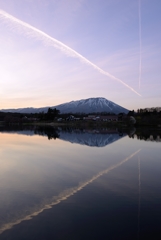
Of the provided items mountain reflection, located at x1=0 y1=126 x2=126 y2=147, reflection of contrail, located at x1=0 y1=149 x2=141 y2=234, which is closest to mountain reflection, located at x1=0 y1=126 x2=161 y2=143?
mountain reflection, located at x1=0 y1=126 x2=126 y2=147

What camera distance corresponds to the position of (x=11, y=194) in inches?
202

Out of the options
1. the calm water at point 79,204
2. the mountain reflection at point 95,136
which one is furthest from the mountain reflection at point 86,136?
the calm water at point 79,204

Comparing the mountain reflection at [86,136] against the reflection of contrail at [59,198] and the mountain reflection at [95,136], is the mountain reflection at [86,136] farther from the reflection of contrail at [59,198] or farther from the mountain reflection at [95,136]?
the reflection of contrail at [59,198]

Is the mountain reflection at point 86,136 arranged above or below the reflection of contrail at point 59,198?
below

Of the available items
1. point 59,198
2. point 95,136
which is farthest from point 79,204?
point 95,136

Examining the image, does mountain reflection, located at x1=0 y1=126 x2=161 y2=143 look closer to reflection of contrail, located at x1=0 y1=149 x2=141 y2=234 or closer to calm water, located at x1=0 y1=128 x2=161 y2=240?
calm water, located at x1=0 y1=128 x2=161 y2=240

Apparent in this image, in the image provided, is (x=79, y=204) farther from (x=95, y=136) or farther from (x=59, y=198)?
(x=95, y=136)

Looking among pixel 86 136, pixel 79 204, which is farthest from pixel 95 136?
pixel 79 204

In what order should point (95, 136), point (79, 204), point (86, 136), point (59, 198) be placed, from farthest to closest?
point (95, 136)
point (86, 136)
point (59, 198)
point (79, 204)

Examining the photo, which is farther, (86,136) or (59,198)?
(86,136)

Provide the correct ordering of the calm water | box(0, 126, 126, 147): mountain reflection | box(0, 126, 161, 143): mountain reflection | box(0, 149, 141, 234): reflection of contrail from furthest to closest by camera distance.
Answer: box(0, 126, 161, 143): mountain reflection, box(0, 126, 126, 147): mountain reflection, box(0, 149, 141, 234): reflection of contrail, the calm water

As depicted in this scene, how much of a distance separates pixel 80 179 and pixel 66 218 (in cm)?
260

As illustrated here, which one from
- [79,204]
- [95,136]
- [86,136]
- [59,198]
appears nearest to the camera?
[79,204]

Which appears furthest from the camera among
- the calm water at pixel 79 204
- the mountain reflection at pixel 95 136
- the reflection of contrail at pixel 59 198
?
the mountain reflection at pixel 95 136
